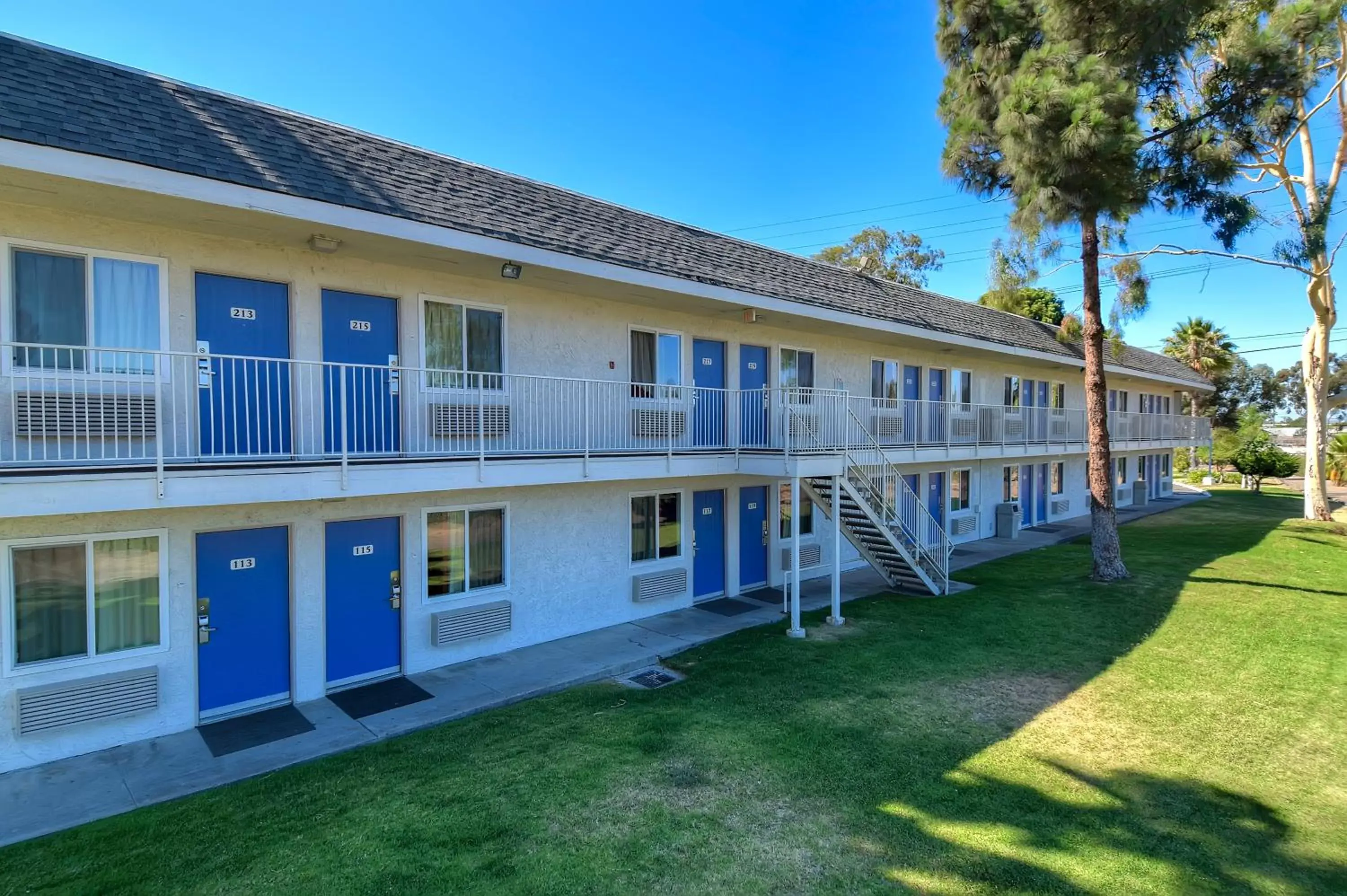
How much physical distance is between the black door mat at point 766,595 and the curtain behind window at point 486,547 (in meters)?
5.39

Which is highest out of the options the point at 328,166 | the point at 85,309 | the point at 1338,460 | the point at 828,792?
the point at 328,166

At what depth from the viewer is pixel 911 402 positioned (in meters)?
15.4

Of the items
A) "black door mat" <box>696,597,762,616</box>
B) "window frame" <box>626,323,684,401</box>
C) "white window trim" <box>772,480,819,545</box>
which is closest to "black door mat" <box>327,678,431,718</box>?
"black door mat" <box>696,597,762,616</box>

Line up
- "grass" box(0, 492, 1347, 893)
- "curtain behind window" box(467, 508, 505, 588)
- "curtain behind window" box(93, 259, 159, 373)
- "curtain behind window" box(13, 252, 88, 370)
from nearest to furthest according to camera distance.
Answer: "grass" box(0, 492, 1347, 893)
"curtain behind window" box(13, 252, 88, 370)
"curtain behind window" box(93, 259, 159, 373)
"curtain behind window" box(467, 508, 505, 588)

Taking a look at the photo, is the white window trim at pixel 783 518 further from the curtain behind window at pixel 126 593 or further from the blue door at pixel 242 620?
the curtain behind window at pixel 126 593

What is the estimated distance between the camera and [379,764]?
21.6ft

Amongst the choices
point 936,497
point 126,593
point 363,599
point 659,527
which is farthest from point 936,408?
point 126,593

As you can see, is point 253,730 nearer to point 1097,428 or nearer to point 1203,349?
point 1097,428

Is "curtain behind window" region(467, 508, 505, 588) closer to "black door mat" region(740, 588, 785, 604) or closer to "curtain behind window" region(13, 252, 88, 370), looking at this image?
"curtain behind window" region(13, 252, 88, 370)

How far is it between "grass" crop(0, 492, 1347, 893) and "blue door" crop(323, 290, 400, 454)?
374 cm

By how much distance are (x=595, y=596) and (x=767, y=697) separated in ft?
12.7

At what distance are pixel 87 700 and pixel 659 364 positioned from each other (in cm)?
893

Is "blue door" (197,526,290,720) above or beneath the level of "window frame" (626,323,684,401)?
beneath

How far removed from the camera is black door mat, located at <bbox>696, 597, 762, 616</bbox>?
A: 39.8 ft
